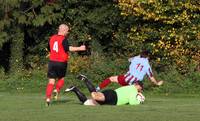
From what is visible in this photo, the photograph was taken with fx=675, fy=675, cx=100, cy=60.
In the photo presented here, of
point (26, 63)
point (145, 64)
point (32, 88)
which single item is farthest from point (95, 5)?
point (145, 64)

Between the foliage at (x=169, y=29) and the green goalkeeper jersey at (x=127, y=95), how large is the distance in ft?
48.7

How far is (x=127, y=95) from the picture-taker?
1617cm

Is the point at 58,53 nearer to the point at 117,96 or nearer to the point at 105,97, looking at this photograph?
the point at 105,97

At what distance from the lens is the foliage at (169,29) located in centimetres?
3109

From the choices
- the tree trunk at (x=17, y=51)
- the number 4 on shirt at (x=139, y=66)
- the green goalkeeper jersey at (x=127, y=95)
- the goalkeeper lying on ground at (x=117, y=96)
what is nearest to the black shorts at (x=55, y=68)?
the goalkeeper lying on ground at (x=117, y=96)

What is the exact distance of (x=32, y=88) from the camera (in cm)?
2839

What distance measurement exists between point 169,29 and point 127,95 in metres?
16.6

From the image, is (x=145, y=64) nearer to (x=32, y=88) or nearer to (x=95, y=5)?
(x=32, y=88)

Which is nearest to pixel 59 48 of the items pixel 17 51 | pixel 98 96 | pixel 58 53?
pixel 58 53

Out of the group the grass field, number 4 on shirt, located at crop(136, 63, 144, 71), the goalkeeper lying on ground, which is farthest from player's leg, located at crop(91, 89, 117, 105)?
number 4 on shirt, located at crop(136, 63, 144, 71)

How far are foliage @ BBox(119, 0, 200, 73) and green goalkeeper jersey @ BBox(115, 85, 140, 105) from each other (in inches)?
585

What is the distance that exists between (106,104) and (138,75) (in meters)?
3.61

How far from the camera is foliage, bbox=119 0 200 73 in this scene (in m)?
31.1

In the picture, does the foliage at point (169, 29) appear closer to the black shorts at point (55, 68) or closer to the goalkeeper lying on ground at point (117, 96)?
the black shorts at point (55, 68)
